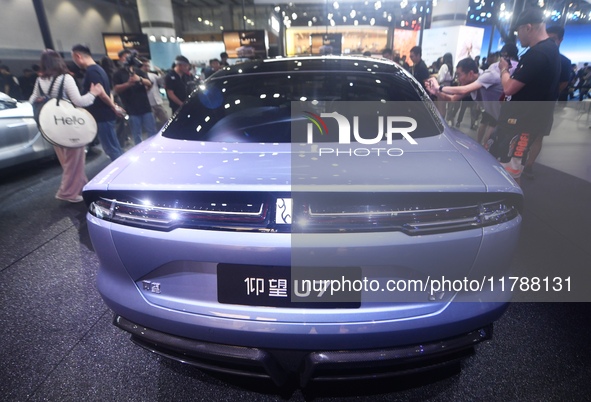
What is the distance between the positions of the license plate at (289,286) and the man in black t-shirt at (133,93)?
15.3 ft

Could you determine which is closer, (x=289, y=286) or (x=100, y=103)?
(x=289, y=286)

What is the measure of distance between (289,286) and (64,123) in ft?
11.8

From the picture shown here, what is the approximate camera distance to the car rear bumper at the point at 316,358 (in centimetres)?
118

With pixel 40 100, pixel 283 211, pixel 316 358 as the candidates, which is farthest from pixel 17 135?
pixel 316 358

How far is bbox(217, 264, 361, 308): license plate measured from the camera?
112cm

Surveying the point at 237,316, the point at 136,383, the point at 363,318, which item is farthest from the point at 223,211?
the point at 136,383

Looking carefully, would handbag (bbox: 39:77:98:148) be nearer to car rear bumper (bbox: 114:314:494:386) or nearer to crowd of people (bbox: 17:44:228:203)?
crowd of people (bbox: 17:44:228:203)

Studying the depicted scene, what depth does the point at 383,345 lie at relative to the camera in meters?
1.18

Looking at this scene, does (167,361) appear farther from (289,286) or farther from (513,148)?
(513,148)

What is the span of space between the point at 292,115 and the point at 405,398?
1.45m

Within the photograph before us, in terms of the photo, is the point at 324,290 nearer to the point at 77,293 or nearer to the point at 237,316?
the point at 237,316

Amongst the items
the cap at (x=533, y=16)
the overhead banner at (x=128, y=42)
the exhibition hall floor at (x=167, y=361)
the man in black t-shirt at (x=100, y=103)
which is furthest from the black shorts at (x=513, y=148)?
the overhead banner at (x=128, y=42)

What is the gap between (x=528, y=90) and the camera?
2.91 m

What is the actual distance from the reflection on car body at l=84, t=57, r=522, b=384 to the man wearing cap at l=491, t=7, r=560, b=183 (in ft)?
6.45
